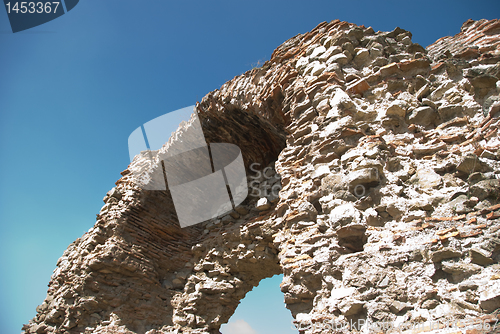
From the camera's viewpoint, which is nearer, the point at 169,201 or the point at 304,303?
the point at 304,303

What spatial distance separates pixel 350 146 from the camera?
3064 millimetres

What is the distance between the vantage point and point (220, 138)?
6625 millimetres

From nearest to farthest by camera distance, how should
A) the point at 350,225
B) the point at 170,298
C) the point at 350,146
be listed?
the point at 350,225 → the point at 350,146 → the point at 170,298

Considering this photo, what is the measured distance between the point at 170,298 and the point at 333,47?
16.8ft

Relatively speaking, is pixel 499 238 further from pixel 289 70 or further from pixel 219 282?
pixel 219 282

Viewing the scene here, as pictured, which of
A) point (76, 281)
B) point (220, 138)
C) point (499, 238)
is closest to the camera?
point (499, 238)

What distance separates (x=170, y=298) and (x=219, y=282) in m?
1.05

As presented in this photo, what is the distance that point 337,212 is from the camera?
2711 mm

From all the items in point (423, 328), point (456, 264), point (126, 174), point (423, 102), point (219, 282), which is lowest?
point (423, 328)

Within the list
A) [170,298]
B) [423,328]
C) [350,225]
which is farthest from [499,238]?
[170,298]

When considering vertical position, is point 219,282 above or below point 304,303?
above

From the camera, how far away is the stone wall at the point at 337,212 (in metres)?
2.07

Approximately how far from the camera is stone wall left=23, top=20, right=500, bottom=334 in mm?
2068

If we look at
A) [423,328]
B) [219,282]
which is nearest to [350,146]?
[423,328]
